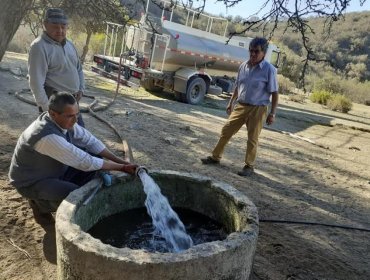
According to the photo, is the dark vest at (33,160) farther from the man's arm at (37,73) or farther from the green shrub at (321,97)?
the green shrub at (321,97)

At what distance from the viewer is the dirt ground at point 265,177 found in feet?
10.9

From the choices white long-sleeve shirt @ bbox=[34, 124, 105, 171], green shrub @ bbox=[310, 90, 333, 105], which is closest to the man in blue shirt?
white long-sleeve shirt @ bbox=[34, 124, 105, 171]

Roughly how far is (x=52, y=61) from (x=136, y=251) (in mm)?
2335

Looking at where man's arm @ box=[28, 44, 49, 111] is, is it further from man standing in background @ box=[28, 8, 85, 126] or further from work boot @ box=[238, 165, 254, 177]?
work boot @ box=[238, 165, 254, 177]

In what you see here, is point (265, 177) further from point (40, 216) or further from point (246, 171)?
point (40, 216)

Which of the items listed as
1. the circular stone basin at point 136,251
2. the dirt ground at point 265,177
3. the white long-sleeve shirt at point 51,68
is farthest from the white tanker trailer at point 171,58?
the circular stone basin at point 136,251

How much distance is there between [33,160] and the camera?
307 cm

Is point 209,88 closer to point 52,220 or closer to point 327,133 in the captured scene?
point 327,133

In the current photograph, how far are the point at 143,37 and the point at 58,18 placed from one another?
26.6 ft

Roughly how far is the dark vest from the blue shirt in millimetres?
2789

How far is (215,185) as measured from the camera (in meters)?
3.49

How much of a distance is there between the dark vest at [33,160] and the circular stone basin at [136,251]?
0.36 m

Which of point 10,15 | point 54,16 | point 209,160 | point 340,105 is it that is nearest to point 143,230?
point 54,16

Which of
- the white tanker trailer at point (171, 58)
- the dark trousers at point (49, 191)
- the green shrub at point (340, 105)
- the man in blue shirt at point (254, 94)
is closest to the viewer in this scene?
the dark trousers at point (49, 191)
